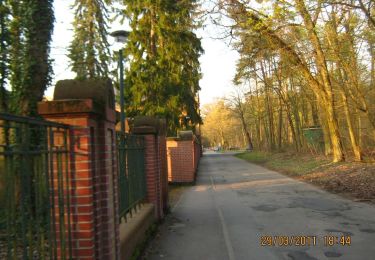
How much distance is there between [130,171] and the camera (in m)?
7.83

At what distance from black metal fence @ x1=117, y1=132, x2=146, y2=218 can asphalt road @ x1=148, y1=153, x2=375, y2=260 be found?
94 cm

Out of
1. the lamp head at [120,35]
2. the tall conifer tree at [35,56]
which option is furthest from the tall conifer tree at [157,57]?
Result: the tall conifer tree at [35,56]

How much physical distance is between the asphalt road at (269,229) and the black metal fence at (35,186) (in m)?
3.28

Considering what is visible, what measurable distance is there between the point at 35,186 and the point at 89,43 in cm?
317

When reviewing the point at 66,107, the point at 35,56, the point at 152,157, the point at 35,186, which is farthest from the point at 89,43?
the point at 152,157

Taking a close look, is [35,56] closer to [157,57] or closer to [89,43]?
[89,43]

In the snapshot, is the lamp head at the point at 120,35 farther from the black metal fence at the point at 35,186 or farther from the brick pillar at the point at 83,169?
the black metal fence at the point at 35,186

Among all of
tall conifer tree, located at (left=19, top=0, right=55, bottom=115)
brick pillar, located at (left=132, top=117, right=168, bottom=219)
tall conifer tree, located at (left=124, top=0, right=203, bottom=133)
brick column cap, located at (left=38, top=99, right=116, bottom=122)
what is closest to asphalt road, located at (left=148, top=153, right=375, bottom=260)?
brick pillar, located at (left=132, top=117, right=168, bottom=219)

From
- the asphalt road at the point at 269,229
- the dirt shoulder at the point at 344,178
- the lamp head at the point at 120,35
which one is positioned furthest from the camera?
the dirt shoulder at the point at 344,178

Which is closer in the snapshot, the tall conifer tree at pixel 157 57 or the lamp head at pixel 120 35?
the lamp head at pixel 120 35

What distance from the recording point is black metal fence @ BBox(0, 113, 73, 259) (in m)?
3.04

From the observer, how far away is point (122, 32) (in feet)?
38.8

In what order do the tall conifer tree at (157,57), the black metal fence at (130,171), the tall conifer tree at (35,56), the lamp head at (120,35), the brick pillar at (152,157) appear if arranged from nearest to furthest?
the black metal fence at (130,171) < the tall conifer tree at (35,56) < the brick pillar at (152,157) < the lamp head at (120,35) < the tall conifer tree at (157,57)

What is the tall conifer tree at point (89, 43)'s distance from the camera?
18.1 feet
